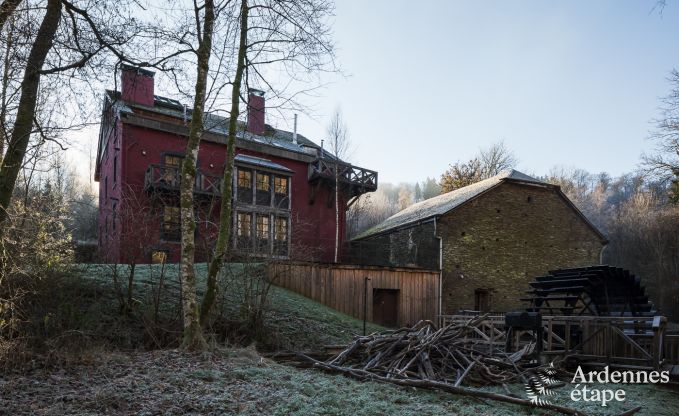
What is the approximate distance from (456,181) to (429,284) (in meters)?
21.9

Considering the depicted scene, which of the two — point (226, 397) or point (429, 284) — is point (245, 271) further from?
point (429, 284)

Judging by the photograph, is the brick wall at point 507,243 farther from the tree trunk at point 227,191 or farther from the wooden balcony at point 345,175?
the tree trunk at point 227,191

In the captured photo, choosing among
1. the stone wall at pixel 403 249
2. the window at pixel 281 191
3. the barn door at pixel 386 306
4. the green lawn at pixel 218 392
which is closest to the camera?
the green lawn at pixel 218 392

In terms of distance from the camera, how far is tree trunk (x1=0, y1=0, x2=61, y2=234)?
8.28 meters

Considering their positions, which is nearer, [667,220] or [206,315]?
[206,315]

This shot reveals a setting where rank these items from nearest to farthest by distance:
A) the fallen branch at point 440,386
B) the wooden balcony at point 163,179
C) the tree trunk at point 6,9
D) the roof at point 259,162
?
the fallen branch at point 440,386
the tree trunk at point 6,9
the wooden balcony at point 163,179
the roof at point 259,162

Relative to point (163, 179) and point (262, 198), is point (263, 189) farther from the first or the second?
point (163, 179)

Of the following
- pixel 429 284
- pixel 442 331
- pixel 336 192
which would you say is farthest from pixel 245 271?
pixel 336 192

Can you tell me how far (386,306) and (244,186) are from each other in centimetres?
823

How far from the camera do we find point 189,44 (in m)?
9.77

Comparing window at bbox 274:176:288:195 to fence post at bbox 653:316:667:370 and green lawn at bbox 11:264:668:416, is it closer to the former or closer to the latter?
green lawn at bbox 11:264:668:416

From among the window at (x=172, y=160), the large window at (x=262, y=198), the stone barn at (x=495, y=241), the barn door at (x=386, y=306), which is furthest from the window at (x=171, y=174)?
the stone barn at (x=495, y=241)

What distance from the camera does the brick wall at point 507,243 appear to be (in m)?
23.3

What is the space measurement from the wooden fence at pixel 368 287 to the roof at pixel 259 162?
7.06m
